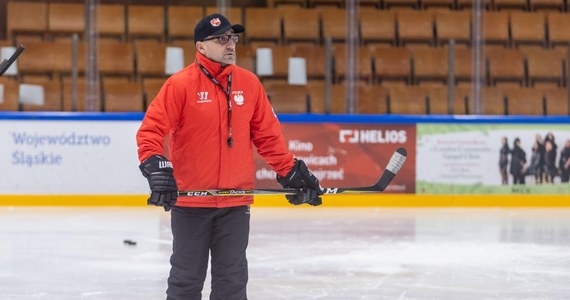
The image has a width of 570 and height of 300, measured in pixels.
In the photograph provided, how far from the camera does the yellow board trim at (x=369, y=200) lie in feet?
33.6

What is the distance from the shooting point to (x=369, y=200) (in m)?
10.6

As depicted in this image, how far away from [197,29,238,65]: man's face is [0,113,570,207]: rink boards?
664cm

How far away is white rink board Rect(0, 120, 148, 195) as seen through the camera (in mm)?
10219

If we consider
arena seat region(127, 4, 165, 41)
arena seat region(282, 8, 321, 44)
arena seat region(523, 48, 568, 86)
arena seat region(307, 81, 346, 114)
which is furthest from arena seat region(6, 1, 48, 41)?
arena seat region(523, 48, 568, 86)

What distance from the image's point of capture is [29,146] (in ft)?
33.6

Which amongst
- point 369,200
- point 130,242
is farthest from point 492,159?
point 130,242

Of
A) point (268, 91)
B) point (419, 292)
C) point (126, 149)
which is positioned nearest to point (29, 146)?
point (126, 149)

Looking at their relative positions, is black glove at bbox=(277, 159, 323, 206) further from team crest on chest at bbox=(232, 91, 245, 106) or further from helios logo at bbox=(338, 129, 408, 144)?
helios logo at bbox=(338, 129, 408, 144)

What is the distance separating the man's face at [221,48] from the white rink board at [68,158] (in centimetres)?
673

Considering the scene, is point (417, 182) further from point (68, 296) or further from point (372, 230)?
point (68, 296)

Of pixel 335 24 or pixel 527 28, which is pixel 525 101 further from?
pixel 335 24

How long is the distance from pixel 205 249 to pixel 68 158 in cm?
681

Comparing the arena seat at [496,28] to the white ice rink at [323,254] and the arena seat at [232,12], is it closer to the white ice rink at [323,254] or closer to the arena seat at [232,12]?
the white ice rink at [323,254]

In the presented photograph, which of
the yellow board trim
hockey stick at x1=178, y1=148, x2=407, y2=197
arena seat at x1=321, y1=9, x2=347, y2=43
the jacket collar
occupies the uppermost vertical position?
arena seat at x1=321, y1=9, x2=347, y2=43
